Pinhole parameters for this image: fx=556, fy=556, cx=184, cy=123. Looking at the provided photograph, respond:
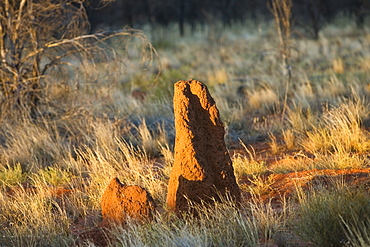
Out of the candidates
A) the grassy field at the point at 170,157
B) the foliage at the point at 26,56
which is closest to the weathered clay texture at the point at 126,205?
the grassy field at the point at 170,157

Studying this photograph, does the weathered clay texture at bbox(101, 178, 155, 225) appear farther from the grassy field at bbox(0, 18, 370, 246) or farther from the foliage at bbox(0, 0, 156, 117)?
the foliage at bbox(0, 0, 156, 117)

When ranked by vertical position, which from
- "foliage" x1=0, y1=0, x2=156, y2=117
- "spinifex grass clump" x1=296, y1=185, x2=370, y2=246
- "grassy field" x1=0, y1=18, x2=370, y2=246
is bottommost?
"grassy field" x1=0, y1=18, x2=370, y2=246

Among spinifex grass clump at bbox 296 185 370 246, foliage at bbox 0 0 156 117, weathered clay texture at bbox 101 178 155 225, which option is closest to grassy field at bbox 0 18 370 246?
spinifex grass clump at bbox 296 185 370 246

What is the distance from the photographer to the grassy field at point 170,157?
13.4 feet

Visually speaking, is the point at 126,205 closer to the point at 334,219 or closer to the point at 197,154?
the point at 197,154

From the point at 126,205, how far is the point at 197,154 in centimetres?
74

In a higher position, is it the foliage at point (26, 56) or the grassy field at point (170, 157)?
the foliage at point (26, 56)

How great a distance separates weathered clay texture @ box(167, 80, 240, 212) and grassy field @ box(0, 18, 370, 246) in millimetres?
177

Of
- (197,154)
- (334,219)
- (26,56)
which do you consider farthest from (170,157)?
(26,56)

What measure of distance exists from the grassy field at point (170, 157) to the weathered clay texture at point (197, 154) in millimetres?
177

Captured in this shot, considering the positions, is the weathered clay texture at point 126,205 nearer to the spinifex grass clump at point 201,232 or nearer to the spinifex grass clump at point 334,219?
the spinifex grass clump at point 201,232

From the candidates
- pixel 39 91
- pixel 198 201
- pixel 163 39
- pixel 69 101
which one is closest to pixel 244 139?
pixel 69 101

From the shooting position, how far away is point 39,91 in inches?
376

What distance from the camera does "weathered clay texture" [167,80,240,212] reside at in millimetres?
4684
